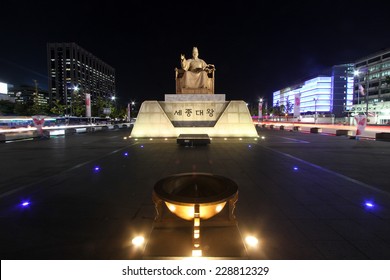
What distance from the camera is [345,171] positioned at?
898cm

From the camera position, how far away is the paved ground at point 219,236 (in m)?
3.66

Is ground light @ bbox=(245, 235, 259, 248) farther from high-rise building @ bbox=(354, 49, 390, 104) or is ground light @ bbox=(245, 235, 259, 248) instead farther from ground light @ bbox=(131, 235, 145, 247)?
high-rise building @ bbox=(354, 49, 390, 104)

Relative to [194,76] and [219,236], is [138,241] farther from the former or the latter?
[194,76]

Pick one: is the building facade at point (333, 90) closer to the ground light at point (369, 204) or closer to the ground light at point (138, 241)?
the ground light at point (369, 204)

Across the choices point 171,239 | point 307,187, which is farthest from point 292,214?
point 171,239

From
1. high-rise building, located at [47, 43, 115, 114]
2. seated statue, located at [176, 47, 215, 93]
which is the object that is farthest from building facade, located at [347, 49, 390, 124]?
high-rise building, located at [47, 43, 115, 114]

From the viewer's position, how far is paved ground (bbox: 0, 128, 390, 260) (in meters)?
3.66

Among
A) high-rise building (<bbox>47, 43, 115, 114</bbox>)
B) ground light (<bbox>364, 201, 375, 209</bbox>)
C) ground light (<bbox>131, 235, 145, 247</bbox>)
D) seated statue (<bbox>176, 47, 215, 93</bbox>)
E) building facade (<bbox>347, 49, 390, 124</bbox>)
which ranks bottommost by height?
ground light (<bbox>364, 201, 375, 209</bbox>)

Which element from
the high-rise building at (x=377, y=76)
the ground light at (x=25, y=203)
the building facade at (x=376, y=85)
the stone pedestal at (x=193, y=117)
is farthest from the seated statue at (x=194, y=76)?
the high-rise building at (x=377, y=76)

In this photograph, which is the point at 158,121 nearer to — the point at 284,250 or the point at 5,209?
the point at 5,209

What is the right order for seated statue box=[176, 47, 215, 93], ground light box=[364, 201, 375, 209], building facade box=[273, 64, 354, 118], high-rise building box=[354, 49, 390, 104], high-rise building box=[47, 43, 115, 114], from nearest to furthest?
ground light box=[364, 201, 375, 209] < seated statue box=[176, 47, 215, 93] < high-rise building box=[354, 49, 390, 104] < building facade box=[273, 64, 354, 118] < high-rise building box=[47, 43, 115, 114]

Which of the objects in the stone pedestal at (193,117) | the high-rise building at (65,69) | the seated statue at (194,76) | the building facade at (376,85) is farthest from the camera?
the high-rise building at (65,69)

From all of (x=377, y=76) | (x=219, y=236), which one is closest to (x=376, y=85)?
(x=377, y=76)

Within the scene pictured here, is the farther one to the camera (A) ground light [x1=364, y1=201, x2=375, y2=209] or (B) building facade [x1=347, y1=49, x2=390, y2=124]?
(B) building facade [x1=347, y1=49, x2=390, y2=124]
